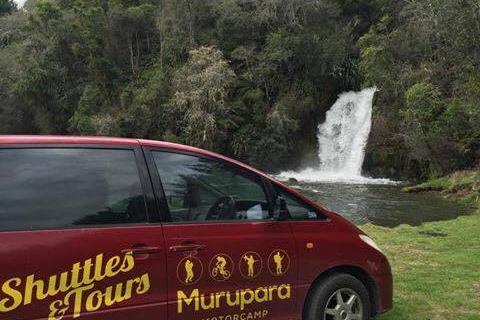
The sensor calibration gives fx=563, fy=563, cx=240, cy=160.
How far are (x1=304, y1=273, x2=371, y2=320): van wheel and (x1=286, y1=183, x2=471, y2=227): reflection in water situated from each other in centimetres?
1270

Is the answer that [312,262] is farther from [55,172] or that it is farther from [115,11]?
[115,11]

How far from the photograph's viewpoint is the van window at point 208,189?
13.3 ft

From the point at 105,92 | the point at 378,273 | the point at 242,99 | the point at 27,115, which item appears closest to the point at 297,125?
the point at 242,99

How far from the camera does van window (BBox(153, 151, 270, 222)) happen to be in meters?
4.06

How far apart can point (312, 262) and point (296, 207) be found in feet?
1.51

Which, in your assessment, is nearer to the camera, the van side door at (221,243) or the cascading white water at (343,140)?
the van side door at (221,243)

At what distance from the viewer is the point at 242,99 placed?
40.7 meters

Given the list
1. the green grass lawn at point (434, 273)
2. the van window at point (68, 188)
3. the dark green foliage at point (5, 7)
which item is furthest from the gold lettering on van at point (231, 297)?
the dark green foliage at point (5, 7)

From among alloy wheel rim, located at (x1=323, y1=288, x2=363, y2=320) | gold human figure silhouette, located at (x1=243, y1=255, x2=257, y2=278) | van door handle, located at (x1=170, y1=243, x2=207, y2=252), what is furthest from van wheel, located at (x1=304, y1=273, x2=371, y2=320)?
van door handle, located at (x1=170, y1=243, x2=207, y2=252)

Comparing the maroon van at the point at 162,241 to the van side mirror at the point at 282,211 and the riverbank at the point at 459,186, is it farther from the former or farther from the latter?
the riverbank at the point at 459,186

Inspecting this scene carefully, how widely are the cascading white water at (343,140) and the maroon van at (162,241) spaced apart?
89.7ft

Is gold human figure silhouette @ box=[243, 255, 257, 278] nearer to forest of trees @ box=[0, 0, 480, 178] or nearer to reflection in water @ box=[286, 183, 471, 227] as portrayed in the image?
reflection in water @ box=[286, 183, 471, 227]

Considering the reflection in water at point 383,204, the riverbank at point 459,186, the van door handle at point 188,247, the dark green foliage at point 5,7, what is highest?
the dark green foliage at point 5,7

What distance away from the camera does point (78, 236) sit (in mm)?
3553
